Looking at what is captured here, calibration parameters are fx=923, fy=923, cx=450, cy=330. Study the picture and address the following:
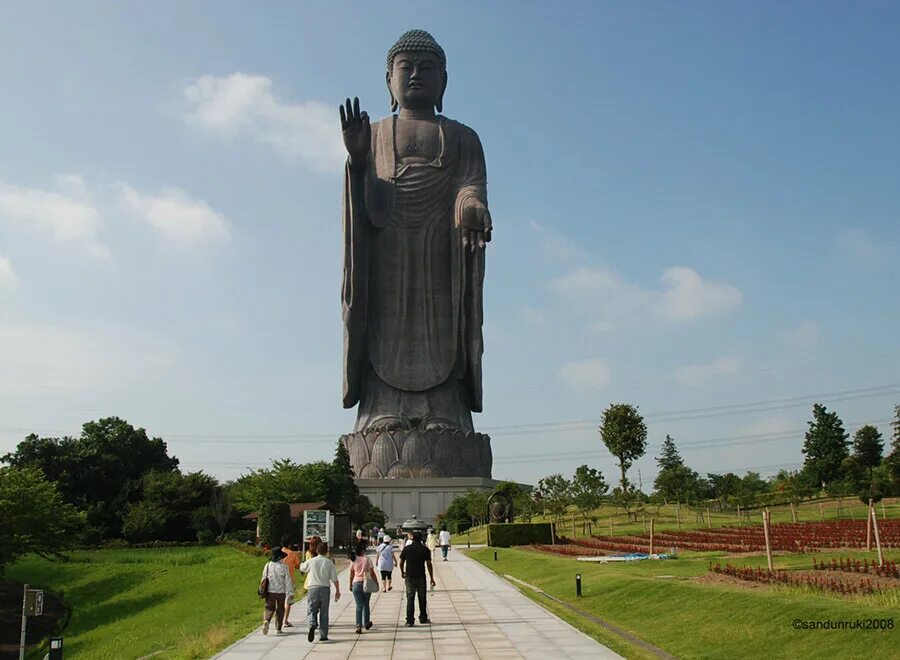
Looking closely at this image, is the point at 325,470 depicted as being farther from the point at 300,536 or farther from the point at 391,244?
the point at 391,244

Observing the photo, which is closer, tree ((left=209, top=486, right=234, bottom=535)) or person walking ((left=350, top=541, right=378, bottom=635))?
person walking ((left=350, top=541, right=378, bottom=635))

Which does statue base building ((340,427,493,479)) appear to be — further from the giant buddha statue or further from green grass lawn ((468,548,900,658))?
green grass lawn ((468,548,900,658))

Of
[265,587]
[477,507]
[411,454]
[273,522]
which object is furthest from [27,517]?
[411,454]

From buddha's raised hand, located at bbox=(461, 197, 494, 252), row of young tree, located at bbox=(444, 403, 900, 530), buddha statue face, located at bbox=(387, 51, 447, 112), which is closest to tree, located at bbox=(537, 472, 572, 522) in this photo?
row of young tree, located at bbox=(444, 403, 900, 530)

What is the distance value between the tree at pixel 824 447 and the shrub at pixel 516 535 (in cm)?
2891

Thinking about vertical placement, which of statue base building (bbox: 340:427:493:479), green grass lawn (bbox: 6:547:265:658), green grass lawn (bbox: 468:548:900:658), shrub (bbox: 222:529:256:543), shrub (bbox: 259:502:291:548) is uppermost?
statue base building (bbox: 340:427:493:479)

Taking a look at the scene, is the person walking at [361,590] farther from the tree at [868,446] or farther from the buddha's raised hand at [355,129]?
the tree at [868,446]

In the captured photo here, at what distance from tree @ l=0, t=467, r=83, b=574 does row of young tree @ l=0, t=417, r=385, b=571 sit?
3.03 metres

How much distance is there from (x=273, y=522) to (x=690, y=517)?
58.4 ft

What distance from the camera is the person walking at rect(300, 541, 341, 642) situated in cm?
922

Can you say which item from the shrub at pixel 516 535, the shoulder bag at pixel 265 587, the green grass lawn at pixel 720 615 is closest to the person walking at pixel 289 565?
the shoulder bag at pixel 265 587

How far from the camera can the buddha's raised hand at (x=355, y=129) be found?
30312 mm

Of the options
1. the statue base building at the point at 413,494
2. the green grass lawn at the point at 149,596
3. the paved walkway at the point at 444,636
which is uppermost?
the statue base building at the point at 413,494

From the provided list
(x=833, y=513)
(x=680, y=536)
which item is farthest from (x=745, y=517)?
(x=680, y=536)
